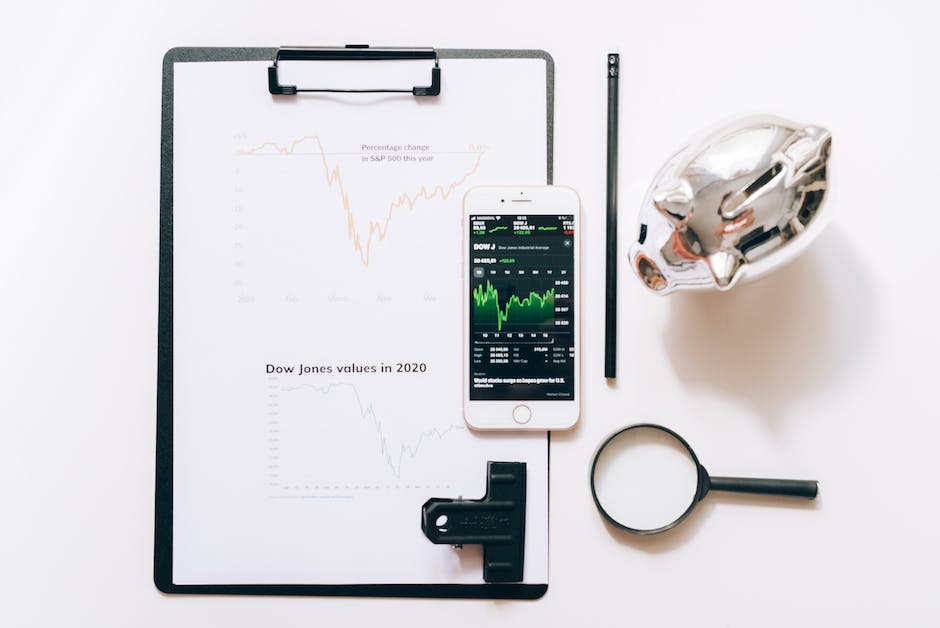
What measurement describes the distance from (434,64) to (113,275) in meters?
0.44

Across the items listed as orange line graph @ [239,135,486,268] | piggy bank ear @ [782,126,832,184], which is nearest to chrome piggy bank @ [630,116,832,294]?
piggy bank ear @ [782,126,832,184]

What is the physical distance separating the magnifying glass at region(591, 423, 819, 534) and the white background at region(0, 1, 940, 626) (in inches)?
0.9

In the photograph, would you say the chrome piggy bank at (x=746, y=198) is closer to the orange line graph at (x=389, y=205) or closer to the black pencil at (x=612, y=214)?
the black pencil at (x=612, y=214)

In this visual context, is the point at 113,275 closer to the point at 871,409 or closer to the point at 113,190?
the point at 113,190

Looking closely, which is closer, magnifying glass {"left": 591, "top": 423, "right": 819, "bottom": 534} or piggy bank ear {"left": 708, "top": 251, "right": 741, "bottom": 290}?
piggy bank ear {"left": 708, "top": 251, "right": 741, "bottom": 290}

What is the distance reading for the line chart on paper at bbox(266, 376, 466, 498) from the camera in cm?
68

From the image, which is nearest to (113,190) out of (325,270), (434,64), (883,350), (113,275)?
(113,275)

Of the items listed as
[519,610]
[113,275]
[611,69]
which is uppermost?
[611,69]

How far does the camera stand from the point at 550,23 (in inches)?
26.9

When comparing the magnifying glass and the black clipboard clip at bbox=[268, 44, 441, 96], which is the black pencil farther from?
Answer: the black clipboard clip at bbox=[268, 44, 441, 96]

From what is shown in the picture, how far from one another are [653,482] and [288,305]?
446 mm

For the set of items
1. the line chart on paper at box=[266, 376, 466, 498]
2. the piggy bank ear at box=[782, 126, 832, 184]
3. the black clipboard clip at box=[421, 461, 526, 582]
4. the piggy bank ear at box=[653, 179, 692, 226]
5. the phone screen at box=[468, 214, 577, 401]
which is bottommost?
the black clipboard clip at box=[421, 461, 526, 582]

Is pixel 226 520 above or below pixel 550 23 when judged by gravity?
below

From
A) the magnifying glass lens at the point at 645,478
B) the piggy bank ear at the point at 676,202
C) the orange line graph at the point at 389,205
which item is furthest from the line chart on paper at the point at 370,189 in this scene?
the magnifying glass lens at the point at 645,478
